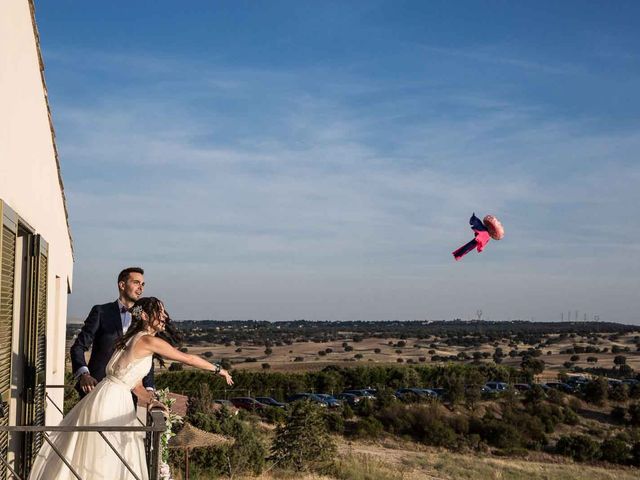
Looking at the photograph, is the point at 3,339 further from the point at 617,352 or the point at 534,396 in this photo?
the point at 617,352

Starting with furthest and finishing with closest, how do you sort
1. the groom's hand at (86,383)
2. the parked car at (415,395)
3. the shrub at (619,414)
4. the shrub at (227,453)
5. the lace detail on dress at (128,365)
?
the parked car at (415,395), the shrub at (619,414), the shrub at (227,453), the groom's hand at (86,383), the lace detail on dress at (128,365)

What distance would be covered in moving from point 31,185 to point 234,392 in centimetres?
4047

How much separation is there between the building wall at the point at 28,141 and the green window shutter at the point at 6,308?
194 mm

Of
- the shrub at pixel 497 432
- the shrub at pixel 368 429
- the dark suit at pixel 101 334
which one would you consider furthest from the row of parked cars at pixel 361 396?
the dark suit at pixel 101 334

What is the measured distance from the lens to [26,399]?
6586mm

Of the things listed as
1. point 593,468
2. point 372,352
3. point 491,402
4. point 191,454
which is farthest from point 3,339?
point 372,352

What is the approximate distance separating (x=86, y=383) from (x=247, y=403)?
122 ft

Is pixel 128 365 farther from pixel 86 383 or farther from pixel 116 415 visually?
pixel 86 383

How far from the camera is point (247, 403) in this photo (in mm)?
42188

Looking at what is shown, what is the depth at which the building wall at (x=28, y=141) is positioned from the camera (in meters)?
5.35

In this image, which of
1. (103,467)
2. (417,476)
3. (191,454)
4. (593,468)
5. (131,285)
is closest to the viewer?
(103,467)

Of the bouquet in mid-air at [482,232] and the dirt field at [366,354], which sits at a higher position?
the bouquet in mid-air at [482,232]

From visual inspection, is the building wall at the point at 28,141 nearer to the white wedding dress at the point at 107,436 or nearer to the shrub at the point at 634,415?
the white wedding dress at the point at 107,436

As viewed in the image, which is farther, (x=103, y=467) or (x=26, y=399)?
(x=26, y=399)
